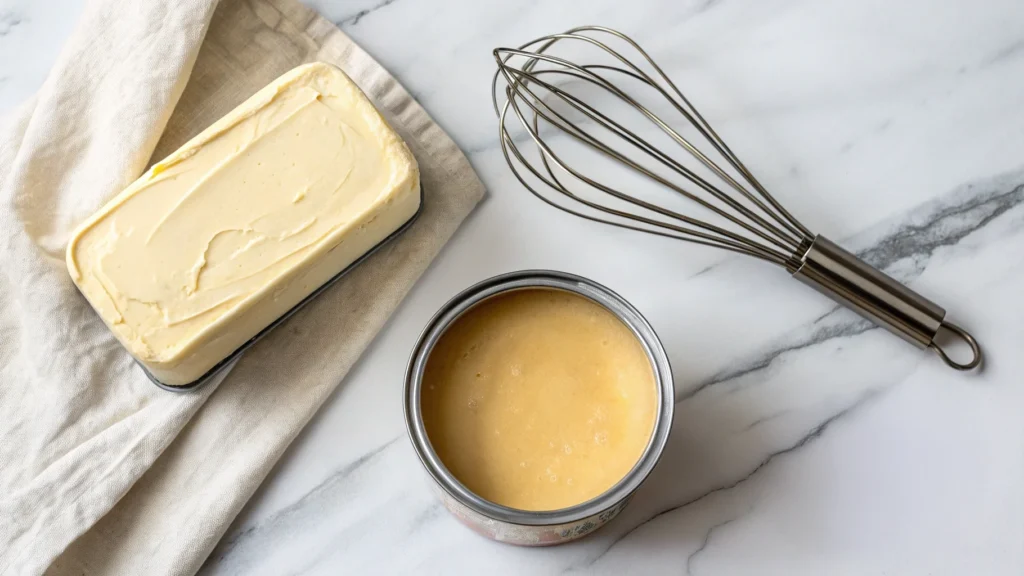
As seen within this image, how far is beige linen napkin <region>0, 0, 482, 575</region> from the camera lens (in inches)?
34.2

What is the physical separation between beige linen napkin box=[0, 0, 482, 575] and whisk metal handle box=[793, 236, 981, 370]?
14.6 inches

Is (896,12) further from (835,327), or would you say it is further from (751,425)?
(751,425)

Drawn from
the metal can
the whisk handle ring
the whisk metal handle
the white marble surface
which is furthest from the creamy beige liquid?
the whisk handle ring

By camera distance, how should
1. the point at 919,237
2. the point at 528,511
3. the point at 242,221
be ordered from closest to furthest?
the point at 528,511 < the point at 242,221 < the point at 919,237

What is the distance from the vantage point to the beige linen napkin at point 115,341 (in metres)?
0.87

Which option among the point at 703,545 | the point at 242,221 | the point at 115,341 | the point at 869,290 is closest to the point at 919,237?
the point at 869,290

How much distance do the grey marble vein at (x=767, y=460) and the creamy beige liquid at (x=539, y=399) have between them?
0.15m

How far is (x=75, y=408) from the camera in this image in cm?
88

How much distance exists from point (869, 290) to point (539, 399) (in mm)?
374

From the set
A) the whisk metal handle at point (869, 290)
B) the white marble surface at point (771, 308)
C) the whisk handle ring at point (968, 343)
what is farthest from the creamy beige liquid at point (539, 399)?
the whisk handle ring at point (968, 343)

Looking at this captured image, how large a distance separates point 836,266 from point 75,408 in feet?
2.59

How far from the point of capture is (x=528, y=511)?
0.75 meters

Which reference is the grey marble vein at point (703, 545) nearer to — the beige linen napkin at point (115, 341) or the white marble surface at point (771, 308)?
the white marble surface at point (771, 308)

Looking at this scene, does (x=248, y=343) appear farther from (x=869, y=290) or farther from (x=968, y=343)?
(x=968, y=343)
